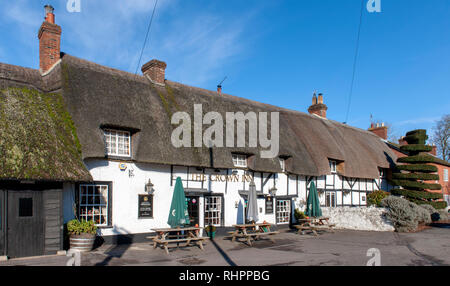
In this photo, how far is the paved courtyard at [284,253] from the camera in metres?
10.1

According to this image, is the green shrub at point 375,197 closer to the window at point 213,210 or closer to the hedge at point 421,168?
the hedge at point 421,168

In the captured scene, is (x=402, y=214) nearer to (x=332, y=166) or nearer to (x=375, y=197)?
→ (x=332, y=166)

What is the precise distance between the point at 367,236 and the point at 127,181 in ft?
35.7

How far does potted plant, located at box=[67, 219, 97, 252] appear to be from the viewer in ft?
37.5

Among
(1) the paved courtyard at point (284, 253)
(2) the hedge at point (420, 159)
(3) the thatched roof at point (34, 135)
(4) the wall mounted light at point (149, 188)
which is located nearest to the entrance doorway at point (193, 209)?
(1) the paved courtyard at point (284, 253)

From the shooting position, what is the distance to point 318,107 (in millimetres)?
29297

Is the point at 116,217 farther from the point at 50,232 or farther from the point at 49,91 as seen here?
the point at 49,91

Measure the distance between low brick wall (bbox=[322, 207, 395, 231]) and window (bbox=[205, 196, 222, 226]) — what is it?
7526 millimetres

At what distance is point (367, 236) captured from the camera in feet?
53.8

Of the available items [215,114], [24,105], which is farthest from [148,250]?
[215,114]

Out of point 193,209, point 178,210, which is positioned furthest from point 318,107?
point 178,210

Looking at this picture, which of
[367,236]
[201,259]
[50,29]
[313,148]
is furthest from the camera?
[313,148]

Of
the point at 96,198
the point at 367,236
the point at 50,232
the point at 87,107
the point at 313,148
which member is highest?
the point at 87,107

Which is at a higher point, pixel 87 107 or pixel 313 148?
pixel 87 107
